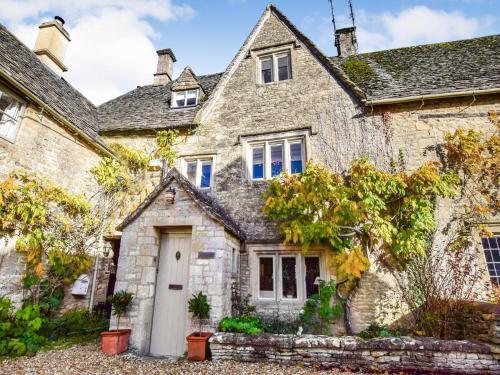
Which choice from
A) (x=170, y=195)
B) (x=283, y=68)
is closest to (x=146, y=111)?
(x=283, y=68)

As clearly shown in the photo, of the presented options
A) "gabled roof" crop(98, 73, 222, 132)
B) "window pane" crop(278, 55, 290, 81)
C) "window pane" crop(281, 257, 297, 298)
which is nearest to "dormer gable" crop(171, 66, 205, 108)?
"gabled roof" crop(98, 73, 222, 132)

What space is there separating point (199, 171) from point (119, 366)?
19.2 feet

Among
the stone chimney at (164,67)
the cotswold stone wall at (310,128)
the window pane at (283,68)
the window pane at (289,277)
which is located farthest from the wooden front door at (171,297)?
the stone chimney at (164,67)

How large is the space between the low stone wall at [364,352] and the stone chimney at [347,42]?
436 inches

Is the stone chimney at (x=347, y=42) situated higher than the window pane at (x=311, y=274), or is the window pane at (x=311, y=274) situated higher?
the stone chimney at (x=347, y=42)

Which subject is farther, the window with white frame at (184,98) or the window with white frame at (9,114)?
the window with white frame at (184,98)

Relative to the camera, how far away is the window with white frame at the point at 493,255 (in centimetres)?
697

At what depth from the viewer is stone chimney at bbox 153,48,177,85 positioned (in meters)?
14.3

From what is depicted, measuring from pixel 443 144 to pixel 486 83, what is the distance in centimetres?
214

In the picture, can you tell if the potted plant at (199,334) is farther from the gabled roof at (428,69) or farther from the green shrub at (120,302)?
the gabled roof at (428,69)

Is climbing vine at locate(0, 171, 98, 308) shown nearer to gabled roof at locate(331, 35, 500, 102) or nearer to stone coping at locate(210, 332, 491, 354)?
stone coping at locate(210, 332, 491, 354)

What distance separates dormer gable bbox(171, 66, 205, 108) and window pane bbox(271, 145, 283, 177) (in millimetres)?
3891

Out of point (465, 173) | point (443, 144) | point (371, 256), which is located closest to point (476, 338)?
point (371, 256)

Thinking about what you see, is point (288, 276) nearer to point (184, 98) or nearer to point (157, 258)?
point (157, 258)
